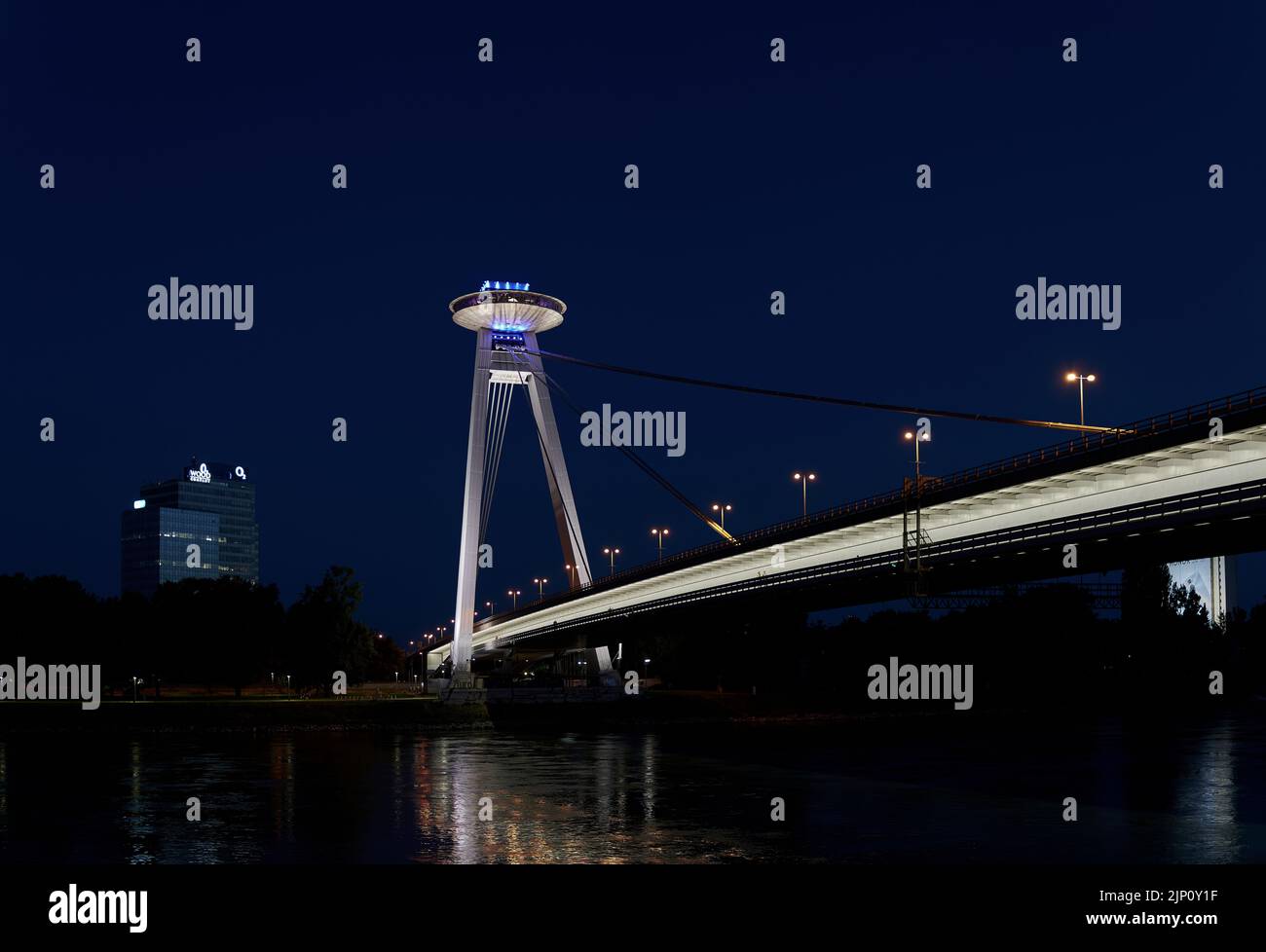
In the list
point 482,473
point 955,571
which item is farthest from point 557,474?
point 955,571

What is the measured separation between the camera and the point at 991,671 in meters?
94.7

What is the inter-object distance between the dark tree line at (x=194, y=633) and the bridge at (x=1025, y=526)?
2288 centimetres

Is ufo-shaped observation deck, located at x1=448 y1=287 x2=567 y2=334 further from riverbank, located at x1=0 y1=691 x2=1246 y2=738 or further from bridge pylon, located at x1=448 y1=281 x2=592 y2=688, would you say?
riverbank, located at x1=0 y1=691 x2=1246 y2=738

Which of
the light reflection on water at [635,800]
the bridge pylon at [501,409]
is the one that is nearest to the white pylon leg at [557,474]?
the bridge pylon at [501,409]

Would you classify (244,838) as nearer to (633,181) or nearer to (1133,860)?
(1133,860)

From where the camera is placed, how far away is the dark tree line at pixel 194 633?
80875mm

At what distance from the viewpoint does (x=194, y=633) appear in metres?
86.5

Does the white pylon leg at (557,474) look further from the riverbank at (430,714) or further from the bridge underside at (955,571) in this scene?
the riverbank at (430,714)

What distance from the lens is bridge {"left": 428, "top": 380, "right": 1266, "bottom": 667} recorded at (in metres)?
40.0

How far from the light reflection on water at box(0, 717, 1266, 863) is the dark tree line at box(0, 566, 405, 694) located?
23959mm

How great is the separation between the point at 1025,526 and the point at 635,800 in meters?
20.9
